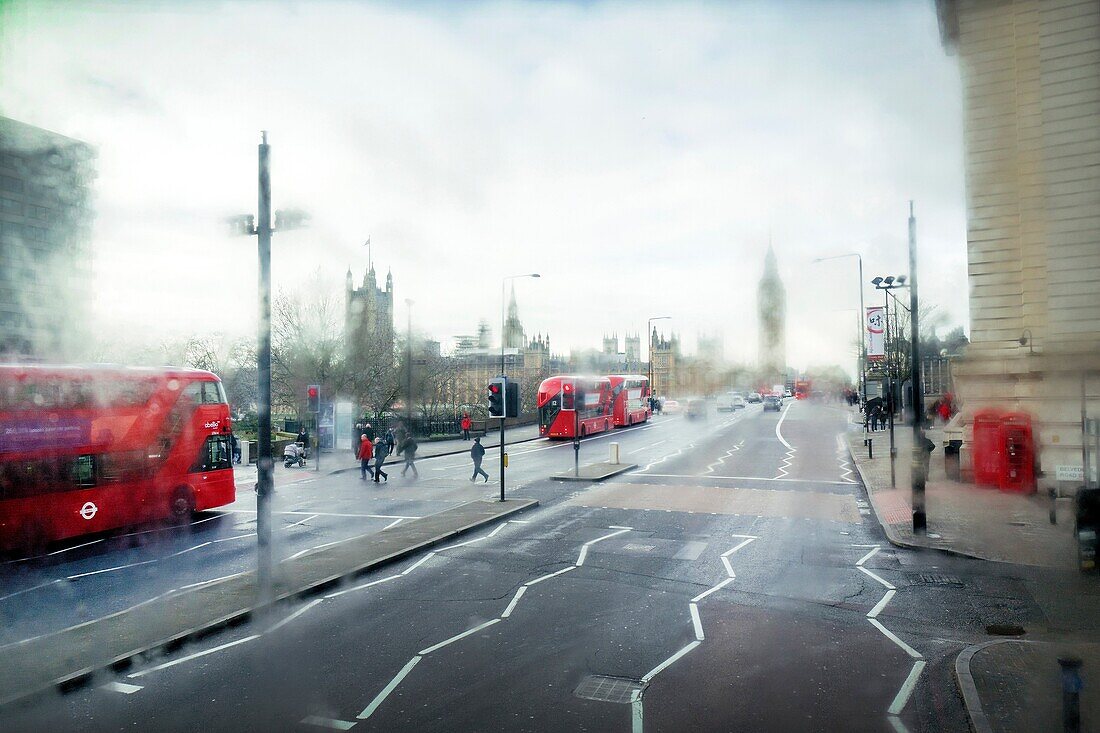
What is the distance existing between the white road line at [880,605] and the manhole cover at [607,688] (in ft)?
11.8

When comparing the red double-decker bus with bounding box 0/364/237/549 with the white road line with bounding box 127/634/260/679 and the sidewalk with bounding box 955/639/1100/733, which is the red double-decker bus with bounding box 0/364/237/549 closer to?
the white road line with bounding box 127/634/260/679

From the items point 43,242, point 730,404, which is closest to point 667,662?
point 43,242

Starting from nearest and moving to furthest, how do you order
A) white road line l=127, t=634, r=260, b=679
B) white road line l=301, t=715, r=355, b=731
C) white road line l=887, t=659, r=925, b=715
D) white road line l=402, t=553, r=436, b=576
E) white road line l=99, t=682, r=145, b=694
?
white road line l=301, t=715, r=355, b=731 → white road line l=887, t=659, r=925, b=715 → white road line l=99, t=682, r=145, b=694 → white road line l=127, t=634, r=260, b=679 → white road line l=402, t=553, r=436, b=576

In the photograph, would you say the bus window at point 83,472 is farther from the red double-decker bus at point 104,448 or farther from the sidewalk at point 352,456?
the sidewalk at point 352,456

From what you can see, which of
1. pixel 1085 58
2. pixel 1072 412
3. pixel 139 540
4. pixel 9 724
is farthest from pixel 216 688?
pixel 139 540

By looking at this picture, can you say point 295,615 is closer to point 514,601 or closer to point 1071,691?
point 514,601

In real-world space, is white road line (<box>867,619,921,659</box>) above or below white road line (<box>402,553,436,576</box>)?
above

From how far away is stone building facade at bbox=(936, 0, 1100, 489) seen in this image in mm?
2877

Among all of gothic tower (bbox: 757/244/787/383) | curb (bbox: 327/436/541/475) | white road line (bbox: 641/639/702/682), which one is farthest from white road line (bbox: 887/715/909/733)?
gothic tower (bbox: 757/244/787/383)

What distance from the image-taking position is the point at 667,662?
6.27 m

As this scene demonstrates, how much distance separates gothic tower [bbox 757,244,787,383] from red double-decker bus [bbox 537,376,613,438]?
7838 cm

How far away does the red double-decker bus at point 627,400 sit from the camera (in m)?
43.4

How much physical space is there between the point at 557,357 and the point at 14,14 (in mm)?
72932

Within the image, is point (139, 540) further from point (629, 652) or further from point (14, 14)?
point (14, 14)
